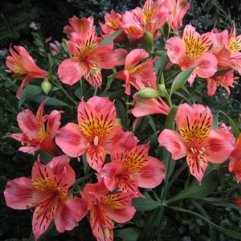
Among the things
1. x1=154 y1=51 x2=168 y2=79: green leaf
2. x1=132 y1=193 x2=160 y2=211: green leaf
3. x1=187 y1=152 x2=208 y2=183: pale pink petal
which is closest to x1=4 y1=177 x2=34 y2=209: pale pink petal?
x1=132 y1=193 x2=160 y2=211: green leaf

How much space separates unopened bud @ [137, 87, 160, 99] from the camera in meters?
1.13

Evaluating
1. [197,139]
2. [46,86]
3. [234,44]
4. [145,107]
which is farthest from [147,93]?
[234,44]

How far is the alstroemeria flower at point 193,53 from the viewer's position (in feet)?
4.10

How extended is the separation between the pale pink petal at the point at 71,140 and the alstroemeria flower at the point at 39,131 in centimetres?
4

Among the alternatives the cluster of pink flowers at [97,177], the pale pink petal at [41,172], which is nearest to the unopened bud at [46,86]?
the cluster of pink flowers at [97,177]

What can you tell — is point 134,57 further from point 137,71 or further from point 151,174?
point 151,174

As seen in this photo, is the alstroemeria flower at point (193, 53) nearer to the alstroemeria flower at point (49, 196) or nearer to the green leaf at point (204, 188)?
the green leaf at point (204, 188)

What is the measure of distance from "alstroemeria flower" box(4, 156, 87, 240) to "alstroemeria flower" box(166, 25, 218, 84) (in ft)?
1.29

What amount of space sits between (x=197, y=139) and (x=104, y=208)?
9.2 inches

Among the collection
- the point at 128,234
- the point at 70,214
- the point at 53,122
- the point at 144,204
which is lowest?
the point at 128,234

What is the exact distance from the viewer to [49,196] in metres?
1.07

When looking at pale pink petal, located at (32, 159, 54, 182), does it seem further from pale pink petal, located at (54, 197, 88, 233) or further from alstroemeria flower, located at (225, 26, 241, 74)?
alstroemeria flower, located at (225, 26, 241, 74)

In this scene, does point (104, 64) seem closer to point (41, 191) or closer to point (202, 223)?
point (41, 191)

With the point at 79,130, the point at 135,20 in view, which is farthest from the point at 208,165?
the point at 135,20
